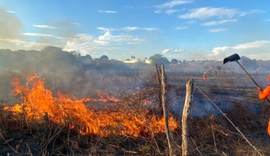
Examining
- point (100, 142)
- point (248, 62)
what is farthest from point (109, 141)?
point (248, 62)

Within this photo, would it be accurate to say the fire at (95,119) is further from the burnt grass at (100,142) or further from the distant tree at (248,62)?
the distant tree at (248,62)

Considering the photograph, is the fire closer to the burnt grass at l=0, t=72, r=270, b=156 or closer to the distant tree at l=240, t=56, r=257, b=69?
the burnt grass at l=0, t=72, r=270, b=156

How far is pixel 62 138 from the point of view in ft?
27.6

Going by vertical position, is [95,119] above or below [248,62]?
below

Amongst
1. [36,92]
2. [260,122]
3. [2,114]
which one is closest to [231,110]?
[260,122]

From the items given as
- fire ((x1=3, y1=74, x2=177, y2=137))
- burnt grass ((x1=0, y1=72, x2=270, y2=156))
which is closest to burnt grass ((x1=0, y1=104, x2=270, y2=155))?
burnt grass ((x1=0, y1=72, x2=270, y2=156))

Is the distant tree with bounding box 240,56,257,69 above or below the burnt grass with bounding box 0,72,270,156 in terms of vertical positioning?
above

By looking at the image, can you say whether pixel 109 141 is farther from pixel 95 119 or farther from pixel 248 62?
pixel 248 62

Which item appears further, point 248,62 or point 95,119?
point 248,62

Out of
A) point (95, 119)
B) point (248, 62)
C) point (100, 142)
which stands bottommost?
point (100, 142)

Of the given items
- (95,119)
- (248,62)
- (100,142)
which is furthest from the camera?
(248,62)

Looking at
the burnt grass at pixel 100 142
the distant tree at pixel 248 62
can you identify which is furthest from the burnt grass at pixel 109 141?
the distant tree at pixel 248 62

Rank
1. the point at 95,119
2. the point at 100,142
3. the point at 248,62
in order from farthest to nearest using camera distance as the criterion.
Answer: the point at 248,62 → the point at 95,119 → the point at 100,142

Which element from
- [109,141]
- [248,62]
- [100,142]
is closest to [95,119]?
[100,142]
